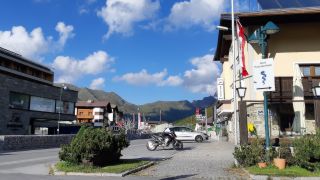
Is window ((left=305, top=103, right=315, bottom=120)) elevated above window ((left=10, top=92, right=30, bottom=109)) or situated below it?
below

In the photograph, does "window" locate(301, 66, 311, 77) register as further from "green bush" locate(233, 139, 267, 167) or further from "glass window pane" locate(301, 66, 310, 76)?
"green bush" locate(233, 139, 267, 167)

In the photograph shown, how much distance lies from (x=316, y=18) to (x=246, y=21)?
14.9 ft

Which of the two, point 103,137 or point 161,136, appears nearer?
point 103,137

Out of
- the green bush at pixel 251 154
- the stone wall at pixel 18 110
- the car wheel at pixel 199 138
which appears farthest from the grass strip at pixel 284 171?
the stone wall at pixel 18 110

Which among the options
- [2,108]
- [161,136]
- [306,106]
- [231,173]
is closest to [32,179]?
[231,173]

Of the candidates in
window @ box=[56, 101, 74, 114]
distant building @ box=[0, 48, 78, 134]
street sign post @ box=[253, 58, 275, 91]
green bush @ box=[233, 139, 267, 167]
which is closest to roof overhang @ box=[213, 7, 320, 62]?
street sign post @ box=[253, 58, 275, 91]

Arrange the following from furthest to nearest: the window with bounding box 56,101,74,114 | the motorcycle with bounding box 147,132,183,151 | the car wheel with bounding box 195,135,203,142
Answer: the window with bounding box 56,101,74,114 → the car wheel with bounding box 195,135,203,142 → the motorcycle with bounding box 147,132,183,151

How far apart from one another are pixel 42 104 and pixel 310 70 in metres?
47.4

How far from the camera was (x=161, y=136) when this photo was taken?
2980 centimetres

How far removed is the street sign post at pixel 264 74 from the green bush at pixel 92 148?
6210mm

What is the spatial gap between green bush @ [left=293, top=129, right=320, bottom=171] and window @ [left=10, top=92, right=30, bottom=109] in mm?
49282

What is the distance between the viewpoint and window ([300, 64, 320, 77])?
1152 inches

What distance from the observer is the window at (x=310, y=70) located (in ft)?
96.0

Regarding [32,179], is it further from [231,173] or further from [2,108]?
[2,108]
